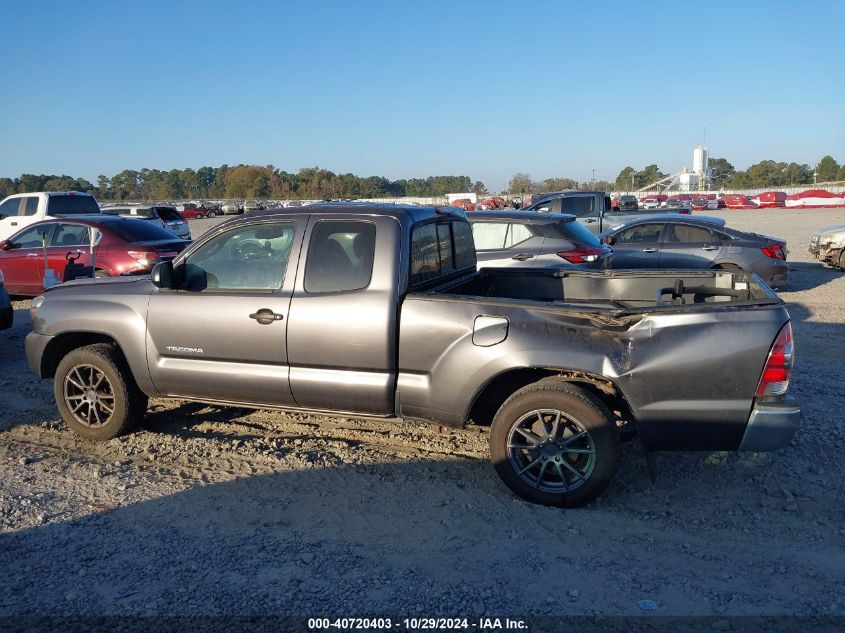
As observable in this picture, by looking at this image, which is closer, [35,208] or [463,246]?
[463,246]

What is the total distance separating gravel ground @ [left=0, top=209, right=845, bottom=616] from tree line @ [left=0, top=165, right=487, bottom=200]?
28098 millimetres

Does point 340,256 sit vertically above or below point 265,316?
above

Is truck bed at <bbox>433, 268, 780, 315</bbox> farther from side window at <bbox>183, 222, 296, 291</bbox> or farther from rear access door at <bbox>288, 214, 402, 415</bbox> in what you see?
side window at <bbox>183, 222, 296, 291</bbox>

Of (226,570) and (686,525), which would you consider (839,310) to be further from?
(226,570)

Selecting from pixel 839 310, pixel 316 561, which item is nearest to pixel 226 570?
pixel 316 561

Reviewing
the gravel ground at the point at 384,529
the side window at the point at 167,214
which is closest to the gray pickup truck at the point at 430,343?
the gravel ground at the point at 384,529

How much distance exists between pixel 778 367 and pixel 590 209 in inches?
578

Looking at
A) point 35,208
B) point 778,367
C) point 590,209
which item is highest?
point 590,209

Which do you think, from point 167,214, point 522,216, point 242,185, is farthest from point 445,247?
point 242,185

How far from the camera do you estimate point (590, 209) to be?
1822 cm

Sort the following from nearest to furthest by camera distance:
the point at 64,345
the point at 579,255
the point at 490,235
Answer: the point at 64,345 → the point at 579,255 → the point at 490,235

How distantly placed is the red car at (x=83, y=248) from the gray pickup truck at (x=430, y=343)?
5.49 m

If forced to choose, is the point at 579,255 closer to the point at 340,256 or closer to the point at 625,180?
the point at 340,256

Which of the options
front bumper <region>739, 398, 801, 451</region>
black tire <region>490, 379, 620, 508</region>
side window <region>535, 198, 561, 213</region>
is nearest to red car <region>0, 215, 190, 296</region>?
black tire <region>490, 379, 620, 508</region>
